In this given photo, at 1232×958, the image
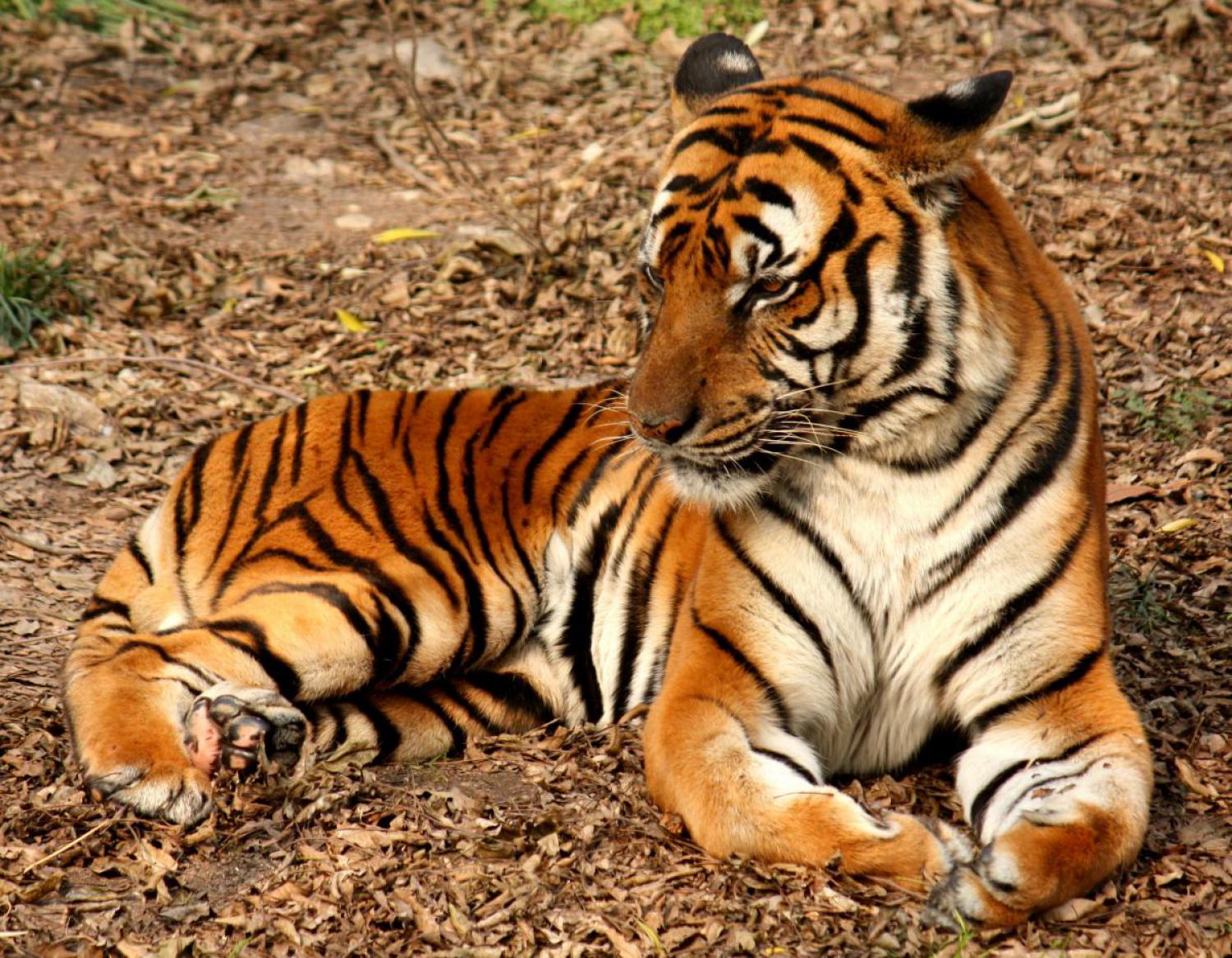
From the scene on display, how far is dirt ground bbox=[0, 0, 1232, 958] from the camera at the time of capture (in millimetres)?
3135

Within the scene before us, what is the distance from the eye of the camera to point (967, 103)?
3.18m

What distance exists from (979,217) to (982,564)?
804 millimetres

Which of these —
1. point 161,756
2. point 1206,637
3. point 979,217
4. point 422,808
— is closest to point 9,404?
point 161,756

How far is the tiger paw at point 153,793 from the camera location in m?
3.43

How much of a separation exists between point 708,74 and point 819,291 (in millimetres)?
871

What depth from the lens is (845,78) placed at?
11.7ft

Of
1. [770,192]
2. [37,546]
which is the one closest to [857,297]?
[770,192]

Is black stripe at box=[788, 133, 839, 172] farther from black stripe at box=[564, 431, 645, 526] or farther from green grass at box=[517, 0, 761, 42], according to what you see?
green grass at box=[517, 0, 761, 42]

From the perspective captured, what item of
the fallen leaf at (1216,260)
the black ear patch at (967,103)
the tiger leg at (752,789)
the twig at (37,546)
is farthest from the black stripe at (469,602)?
the fallen leaf at (1216,260)

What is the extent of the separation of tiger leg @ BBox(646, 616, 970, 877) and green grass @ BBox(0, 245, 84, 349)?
3745mm

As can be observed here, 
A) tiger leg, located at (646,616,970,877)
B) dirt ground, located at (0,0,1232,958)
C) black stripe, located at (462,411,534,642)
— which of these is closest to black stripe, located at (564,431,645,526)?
black stripe, located at (462,411,534,642)

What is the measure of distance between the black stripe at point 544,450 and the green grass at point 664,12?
4394 millimetres

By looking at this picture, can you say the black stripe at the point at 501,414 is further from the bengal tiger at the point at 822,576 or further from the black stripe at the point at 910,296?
the black stripe at the point at 910,296

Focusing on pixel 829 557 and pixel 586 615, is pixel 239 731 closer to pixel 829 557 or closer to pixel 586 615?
pixel 586 615
